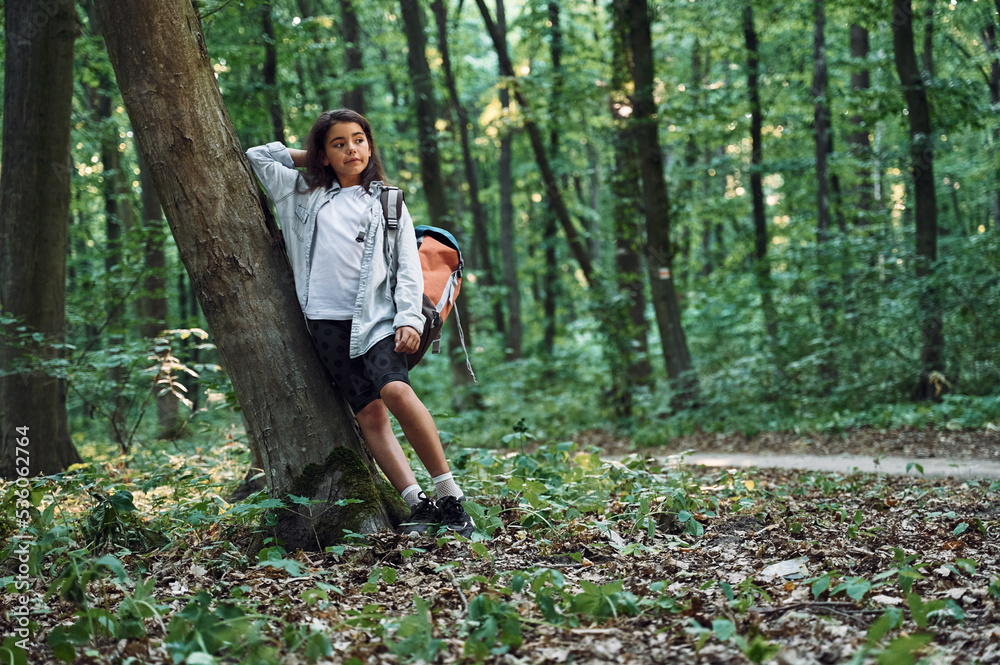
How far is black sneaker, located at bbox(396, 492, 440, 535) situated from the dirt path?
256 centimetres

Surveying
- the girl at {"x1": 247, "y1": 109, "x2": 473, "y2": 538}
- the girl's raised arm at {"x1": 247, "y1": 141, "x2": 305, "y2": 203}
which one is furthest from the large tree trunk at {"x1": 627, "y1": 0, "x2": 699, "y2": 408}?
the girl's raised arm at {"x1": 247, "y1": 141, "x2": 305, "y2": 203}

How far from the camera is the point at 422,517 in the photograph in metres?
3.51

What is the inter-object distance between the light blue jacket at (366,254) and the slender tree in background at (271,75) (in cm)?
834

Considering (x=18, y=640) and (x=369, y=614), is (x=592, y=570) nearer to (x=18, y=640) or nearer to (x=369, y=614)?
(x=369, y=614)

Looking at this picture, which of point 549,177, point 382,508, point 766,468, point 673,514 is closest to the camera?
point 382,508

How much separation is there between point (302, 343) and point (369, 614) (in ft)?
5.13

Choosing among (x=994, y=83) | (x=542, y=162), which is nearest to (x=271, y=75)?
(x=542, y=162)

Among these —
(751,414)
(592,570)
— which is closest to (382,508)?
(592,570)

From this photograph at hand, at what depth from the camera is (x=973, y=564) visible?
2.64 metres

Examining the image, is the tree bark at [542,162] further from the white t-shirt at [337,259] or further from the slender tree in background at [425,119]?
the white t-shirt at [337,259]

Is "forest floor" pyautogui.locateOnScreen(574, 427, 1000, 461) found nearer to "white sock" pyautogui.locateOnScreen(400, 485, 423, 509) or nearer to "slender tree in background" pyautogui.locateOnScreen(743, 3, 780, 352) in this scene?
"slender tree in background" pyautogui.locateOnScreen(743, 3, 780, 352)

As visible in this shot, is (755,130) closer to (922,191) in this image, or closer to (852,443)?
(922,191)

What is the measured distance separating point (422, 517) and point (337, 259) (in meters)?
1.36

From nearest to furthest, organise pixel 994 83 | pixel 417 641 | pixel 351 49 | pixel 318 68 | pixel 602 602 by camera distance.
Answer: pixel 417 641
pixel 602 602
pixel 351 49
pixel 318 68
pixel 994 83
